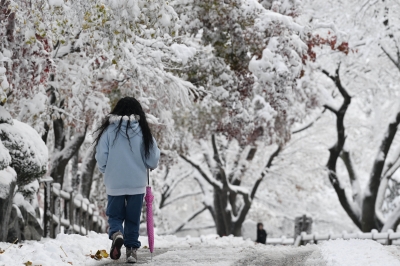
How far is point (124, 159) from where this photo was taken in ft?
22.1

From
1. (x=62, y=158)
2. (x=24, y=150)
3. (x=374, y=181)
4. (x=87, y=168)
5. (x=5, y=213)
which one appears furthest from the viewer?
(x=374, y=181)

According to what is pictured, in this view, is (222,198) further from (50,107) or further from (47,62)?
(47,62)

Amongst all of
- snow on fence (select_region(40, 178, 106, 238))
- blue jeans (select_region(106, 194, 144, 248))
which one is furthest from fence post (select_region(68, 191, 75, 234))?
blue jeans (select_region(106, 194, 144, 248))

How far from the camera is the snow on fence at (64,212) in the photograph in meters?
10.7

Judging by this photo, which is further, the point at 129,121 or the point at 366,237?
the point at 366,237

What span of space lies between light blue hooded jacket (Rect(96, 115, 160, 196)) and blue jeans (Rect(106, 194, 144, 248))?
3.9 inches

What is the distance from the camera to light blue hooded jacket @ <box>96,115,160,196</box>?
6.73m

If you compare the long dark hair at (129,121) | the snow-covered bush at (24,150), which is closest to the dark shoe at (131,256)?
the long dark hair at (129,121)

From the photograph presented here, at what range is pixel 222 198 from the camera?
24828mm

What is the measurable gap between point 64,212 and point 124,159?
19.9ft

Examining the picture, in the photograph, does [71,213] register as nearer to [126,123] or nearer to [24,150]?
[24,150]

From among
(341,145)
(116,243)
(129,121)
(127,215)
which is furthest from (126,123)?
(341,145)

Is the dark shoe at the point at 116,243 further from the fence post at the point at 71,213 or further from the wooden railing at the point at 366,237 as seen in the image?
the wooden railing at the point at 366,237

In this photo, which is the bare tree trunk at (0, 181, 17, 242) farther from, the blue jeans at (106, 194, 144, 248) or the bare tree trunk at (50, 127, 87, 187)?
the bare tree trunk at (50, 127, 87, 187)
